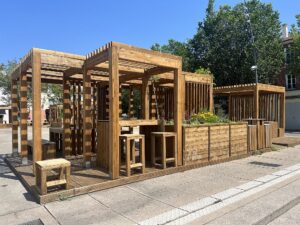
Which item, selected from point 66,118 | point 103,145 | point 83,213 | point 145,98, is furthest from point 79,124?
point 83,213

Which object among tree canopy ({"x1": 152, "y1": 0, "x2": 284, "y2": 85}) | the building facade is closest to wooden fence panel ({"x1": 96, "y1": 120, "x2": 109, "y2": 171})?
tree canopy ({"x1": 152, "y1": 0, "x2": 284, "y2": 85})

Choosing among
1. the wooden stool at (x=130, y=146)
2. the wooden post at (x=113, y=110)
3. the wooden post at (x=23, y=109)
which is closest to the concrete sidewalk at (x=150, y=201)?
the wooden stool at (x=130, y=146)

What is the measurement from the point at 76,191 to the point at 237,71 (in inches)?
860

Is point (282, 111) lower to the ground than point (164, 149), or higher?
higher

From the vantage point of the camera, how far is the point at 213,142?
26.0 ft

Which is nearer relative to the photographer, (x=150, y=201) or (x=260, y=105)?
(x=150, y=201)

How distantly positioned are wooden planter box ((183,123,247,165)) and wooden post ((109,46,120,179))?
214 centimetres

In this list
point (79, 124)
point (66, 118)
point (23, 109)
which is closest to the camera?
point (23, 109)

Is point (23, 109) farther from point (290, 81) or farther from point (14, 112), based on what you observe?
point (290, 81)

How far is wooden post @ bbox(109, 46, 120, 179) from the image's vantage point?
5641 mm

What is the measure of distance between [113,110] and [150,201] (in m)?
2.02

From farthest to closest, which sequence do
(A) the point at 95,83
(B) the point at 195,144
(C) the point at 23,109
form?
(A) the point at 95,83 < (B) the point at 195,144 < (C) the point at 23,109

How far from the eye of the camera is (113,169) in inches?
223

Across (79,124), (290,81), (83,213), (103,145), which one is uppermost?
(290,81)
